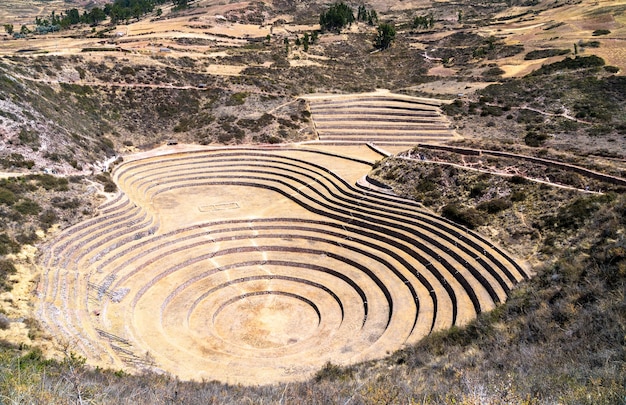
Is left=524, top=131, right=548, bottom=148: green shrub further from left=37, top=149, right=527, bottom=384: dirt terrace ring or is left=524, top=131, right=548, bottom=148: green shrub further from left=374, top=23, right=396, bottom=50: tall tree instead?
left=374, top=23, right=396, bottom=50: tall tree

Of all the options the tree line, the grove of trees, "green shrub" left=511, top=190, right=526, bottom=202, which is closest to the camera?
"green shrub" left=511, top=190, right=526, bottom=202

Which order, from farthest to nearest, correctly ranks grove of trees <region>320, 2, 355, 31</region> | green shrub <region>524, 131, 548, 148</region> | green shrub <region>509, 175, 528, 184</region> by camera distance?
grove of trees <region>320, 2, 355, 31</region>, green shrub <region>524, 131, 548, 148</region>, green shrub <region>509, 175, 528, 184</region>

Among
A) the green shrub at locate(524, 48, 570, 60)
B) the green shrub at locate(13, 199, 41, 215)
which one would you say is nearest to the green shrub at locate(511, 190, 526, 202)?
the green shrub at locate(13, 199, 41, 215)

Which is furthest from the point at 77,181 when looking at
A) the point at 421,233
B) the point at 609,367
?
the point at 609,367

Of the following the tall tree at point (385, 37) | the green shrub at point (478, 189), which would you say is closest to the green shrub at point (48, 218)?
the green shrub at point (478, 189)

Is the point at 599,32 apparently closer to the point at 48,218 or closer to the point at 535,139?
the point at 535,139

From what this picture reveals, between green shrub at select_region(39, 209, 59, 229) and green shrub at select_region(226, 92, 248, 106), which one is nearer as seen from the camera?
green shrub at select_region(39, 209, 59, 229)
